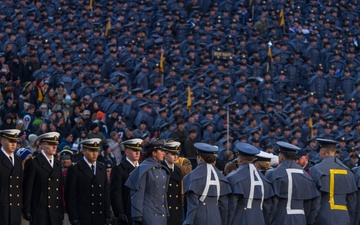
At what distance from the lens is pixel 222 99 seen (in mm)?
30500

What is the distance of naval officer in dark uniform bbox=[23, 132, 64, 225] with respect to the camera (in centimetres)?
1659

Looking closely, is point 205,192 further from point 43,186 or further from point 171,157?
point 43,186

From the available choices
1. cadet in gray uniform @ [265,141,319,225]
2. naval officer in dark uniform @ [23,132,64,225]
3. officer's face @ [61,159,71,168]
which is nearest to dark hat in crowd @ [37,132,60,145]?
naval officer in dark uniform @ [23,132,64,225]

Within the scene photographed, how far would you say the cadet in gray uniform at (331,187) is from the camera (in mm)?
16234

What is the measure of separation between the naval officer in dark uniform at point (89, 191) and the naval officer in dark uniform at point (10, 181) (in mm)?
853

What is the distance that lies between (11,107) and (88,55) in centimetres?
651

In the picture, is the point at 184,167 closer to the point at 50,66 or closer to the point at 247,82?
the point at 50,66

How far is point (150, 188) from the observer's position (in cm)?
1603

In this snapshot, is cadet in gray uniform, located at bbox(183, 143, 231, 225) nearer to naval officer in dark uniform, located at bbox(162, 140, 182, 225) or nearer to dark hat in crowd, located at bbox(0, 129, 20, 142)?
naval officer in dark uniform, located at bbox(162, 140, 182, 225)

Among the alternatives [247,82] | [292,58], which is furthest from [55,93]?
[292,58]

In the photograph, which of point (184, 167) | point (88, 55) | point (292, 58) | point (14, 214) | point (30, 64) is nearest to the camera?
point (14, 214)

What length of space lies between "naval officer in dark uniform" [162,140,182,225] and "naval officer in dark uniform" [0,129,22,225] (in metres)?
2.04

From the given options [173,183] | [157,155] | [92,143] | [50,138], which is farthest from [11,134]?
[173,183]

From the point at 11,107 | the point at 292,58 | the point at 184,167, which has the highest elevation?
the point at 184,167
